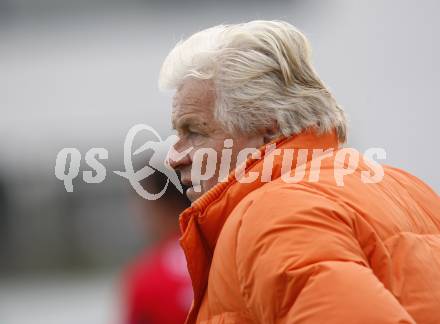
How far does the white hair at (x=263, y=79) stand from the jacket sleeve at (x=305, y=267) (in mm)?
310

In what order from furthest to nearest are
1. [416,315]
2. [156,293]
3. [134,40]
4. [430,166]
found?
[134,40], [430,166], [156,293], [416,315]

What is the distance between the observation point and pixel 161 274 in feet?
10.8

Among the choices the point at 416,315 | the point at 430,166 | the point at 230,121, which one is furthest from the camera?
the point at 430,166

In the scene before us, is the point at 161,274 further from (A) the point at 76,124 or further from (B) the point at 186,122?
(A) the point at 76,124

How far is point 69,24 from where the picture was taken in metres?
6.22

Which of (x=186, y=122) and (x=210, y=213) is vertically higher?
(x=186, y=122)

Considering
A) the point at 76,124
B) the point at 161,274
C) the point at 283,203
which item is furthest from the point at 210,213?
the point at 76,124

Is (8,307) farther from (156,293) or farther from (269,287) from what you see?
(269,287)

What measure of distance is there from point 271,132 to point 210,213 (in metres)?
0.24

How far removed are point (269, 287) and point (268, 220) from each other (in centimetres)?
12

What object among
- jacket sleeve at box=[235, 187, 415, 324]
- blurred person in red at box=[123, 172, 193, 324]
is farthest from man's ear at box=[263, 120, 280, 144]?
blurred person in red at box=[123, 172, 193, 324]

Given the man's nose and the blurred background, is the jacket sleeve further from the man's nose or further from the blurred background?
the blurred background

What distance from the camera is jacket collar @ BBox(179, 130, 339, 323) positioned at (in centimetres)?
190

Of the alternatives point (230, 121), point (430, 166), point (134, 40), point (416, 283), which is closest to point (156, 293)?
point (230, 121)
